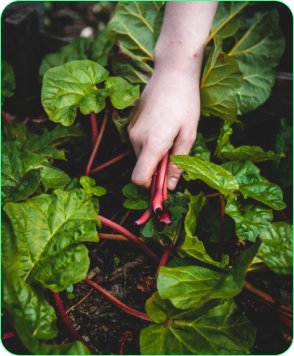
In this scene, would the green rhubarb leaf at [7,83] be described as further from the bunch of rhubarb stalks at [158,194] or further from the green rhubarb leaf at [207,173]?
the green rhubarb leaf at [207,173]

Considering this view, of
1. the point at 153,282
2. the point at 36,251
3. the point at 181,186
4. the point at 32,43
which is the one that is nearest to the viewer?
the point at 36,251

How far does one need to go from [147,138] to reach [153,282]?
45 cm

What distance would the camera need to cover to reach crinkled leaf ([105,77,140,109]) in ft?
4.45

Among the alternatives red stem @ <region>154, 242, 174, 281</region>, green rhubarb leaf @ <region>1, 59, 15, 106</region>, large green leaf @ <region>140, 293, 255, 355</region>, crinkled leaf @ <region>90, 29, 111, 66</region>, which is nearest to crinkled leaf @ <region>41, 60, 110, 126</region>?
crinkled leaf @ <region>90, 29, 111, 66</region>

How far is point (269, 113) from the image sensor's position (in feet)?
6.12

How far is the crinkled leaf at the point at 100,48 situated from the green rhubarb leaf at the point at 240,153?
1.98 feet

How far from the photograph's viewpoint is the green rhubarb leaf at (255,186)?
52.1 inches

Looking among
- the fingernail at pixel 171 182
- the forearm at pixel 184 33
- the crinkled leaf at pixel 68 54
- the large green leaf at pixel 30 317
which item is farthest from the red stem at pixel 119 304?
the crinkled leaf at pixel 68 54

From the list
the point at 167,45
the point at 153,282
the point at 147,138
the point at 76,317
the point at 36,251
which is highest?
the point at 167,45

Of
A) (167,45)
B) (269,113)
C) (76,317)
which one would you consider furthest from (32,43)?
(76,317)

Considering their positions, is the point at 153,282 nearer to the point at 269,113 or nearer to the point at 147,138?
the point at 147,138

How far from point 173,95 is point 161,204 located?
0.35 m

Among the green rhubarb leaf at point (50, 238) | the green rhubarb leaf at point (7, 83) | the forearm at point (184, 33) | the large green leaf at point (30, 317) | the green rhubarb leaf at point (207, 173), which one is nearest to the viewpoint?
the large green leaf at point (30, 317)

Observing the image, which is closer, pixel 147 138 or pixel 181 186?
pixel 147 138
